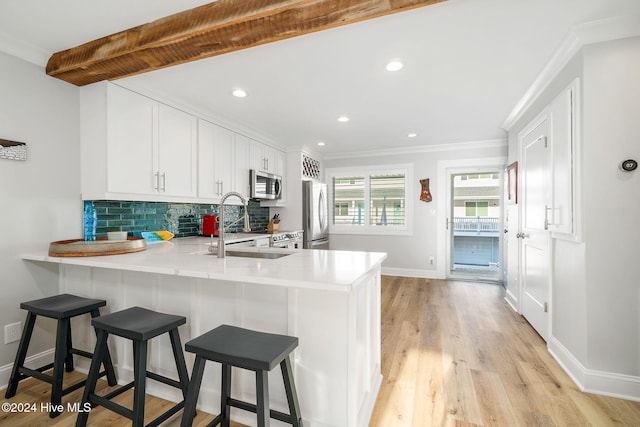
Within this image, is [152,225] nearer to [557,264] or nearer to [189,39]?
[189,39]

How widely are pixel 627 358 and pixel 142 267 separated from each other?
292 cm

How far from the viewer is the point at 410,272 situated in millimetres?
5332

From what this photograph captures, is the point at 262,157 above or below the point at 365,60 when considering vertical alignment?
below

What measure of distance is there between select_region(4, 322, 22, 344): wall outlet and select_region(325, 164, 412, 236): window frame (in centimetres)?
444

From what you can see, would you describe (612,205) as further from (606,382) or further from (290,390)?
(290,390)

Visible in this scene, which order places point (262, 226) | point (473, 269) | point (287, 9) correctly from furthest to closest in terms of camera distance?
point (473, 269), point (262, 226), point (287, 9)

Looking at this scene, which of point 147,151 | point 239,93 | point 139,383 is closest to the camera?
point 139,383

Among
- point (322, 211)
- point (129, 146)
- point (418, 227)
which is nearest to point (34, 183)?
point (129, 146)

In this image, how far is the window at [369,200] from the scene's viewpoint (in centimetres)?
543

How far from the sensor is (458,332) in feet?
9.50

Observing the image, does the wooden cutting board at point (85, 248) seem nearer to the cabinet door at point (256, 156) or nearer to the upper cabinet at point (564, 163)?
the cabinet door at point (256, 156)

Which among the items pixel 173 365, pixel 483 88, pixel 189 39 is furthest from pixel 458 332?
pixel 189 39

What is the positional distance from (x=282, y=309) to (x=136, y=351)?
0.73 metres

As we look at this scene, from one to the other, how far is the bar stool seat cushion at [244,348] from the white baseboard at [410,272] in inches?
171
